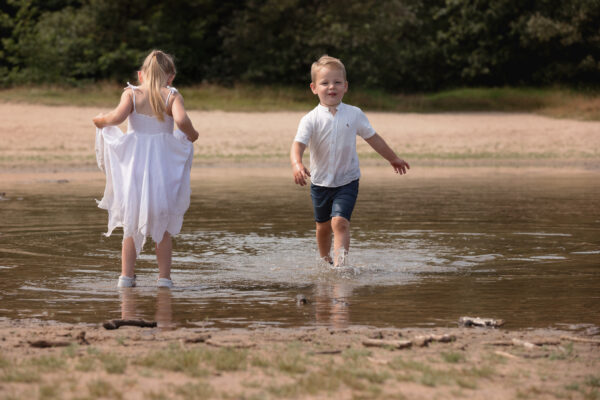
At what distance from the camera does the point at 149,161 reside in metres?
7.19

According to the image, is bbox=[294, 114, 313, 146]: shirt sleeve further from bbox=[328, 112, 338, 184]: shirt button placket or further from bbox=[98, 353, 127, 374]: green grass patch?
bbox=[98, 353, 127, 374]: green grass patch

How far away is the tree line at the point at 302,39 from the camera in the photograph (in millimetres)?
43781

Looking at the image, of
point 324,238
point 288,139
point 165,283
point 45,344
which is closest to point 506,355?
point 45,344

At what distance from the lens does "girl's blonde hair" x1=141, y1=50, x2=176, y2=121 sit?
710 centimetres

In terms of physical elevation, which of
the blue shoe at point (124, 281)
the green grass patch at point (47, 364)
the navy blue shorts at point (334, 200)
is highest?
the navy blue shorts at point (334, 200)

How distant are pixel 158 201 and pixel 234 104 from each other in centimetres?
3030

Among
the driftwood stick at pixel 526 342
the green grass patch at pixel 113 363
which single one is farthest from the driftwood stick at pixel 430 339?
the green grass patch at pixel 113 363

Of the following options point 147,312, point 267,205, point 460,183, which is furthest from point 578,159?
point 147,312

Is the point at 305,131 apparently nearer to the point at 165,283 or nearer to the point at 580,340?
the point at 165,283

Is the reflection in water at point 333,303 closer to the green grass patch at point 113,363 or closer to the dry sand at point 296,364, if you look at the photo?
the dry sand at point 296,364

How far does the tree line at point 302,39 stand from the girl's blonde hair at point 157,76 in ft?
119

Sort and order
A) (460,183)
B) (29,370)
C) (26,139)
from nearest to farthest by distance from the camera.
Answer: (29,370), (460,183), (26,139)

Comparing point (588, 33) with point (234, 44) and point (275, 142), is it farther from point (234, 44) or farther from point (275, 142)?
point (275, 142)

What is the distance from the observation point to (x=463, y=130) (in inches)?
1236
